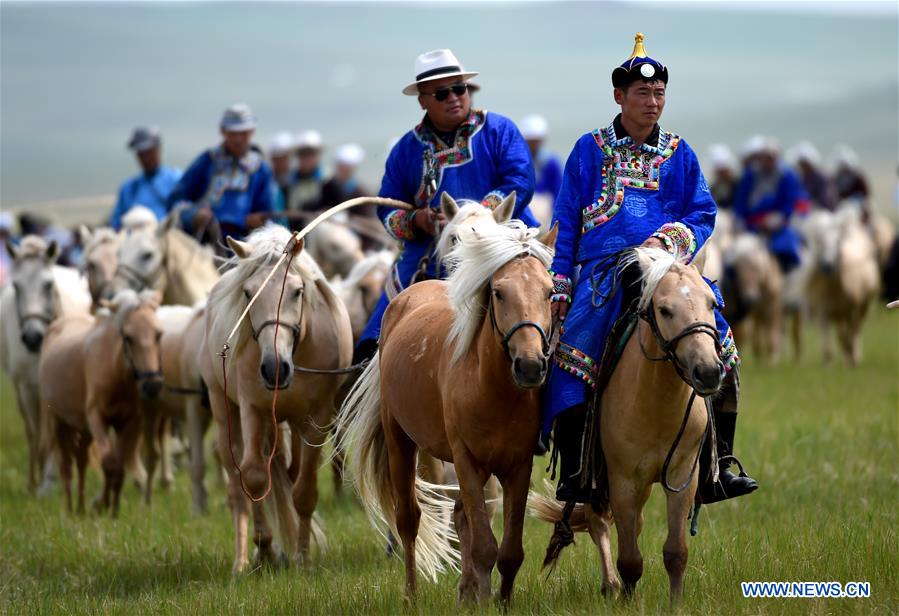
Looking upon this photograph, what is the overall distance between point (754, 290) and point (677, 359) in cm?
1508

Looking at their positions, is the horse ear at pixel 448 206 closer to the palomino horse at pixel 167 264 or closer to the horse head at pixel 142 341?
the horse head at pixel 142 341

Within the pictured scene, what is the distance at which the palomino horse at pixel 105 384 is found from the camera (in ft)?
35.6

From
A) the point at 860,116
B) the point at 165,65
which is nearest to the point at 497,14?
the point at 165,65

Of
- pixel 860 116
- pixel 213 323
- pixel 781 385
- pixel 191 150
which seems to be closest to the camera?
pixel 213 323

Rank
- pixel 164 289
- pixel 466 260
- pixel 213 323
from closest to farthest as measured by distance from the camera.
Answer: pixel 466 260 → pixel 213 323 → pixel 164 289

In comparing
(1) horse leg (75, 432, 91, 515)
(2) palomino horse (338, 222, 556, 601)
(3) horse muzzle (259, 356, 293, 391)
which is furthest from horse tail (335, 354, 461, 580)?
(1) horse leg (75, 432, 91, 515)

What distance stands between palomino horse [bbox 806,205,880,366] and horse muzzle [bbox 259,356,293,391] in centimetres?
1260

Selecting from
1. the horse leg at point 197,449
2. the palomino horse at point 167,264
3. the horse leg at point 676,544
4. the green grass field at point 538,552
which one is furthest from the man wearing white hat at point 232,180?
the horse leg at point 676,544

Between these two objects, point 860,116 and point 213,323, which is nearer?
point 213,323

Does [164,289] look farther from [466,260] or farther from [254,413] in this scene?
[466,260]

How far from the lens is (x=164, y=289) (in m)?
13.1

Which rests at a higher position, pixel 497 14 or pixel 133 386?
pixel 497 14

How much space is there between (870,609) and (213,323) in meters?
4.50

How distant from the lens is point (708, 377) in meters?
5.85
